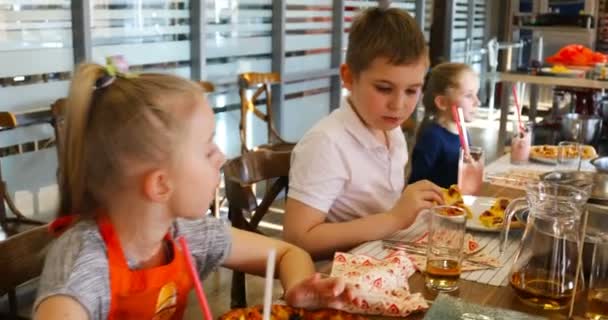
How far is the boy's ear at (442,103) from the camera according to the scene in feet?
7.95

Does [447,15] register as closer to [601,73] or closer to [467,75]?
[601,73]

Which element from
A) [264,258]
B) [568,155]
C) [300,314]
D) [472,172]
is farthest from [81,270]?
[568,155]

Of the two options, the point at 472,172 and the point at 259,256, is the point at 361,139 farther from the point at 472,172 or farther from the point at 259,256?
the point at 259,256

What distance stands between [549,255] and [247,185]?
853 millimetres

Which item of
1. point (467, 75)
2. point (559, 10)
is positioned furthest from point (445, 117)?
point (559, 10)

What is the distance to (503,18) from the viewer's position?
7.93 meters

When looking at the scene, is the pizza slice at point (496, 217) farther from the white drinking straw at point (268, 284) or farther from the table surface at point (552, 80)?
the table surface at point (552, 80)

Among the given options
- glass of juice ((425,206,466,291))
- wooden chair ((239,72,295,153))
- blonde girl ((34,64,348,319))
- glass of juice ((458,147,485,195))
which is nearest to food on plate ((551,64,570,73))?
wooden chair ((239,72,295,153))

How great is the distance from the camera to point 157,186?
43.3 inches

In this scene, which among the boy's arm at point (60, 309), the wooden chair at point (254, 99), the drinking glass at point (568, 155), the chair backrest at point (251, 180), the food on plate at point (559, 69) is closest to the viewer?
the boy's arm at point (60, 309)

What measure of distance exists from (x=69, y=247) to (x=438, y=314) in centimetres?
58

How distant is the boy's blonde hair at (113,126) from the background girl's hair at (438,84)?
1.44 metres

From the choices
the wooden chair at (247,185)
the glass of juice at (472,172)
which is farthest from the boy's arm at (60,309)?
the glass of juice at (472,172)

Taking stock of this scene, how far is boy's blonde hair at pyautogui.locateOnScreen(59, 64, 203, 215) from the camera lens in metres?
1.08
